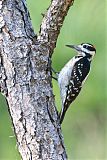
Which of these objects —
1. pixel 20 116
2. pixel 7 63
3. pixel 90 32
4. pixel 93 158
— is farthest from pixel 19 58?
pixel 93 158

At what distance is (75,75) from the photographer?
213 inches

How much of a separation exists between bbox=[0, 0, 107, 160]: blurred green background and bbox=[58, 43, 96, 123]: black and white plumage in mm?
960

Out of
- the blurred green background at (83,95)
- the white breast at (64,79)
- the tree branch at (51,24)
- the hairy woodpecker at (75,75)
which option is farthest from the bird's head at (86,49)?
the tree branch at (51,24)

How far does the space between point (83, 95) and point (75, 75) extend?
12.6 ft

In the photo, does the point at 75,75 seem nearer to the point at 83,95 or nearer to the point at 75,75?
the point at 75,75

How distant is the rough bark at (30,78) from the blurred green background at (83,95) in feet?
7.50

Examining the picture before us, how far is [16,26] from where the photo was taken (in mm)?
4121

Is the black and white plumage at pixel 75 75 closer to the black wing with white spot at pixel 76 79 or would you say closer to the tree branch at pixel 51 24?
the black wing with white spot at pixel 76 79

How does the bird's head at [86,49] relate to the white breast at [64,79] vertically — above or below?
above

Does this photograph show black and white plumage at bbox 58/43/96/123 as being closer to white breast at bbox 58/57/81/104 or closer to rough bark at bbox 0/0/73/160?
white breast at bbox 58/57/81/104

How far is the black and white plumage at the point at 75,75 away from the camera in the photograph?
17.5 feet

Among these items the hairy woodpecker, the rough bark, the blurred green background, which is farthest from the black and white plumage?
the rough bark

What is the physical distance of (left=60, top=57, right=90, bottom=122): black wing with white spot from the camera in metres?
5.32

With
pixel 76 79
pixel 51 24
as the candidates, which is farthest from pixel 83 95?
pixel 51 24
